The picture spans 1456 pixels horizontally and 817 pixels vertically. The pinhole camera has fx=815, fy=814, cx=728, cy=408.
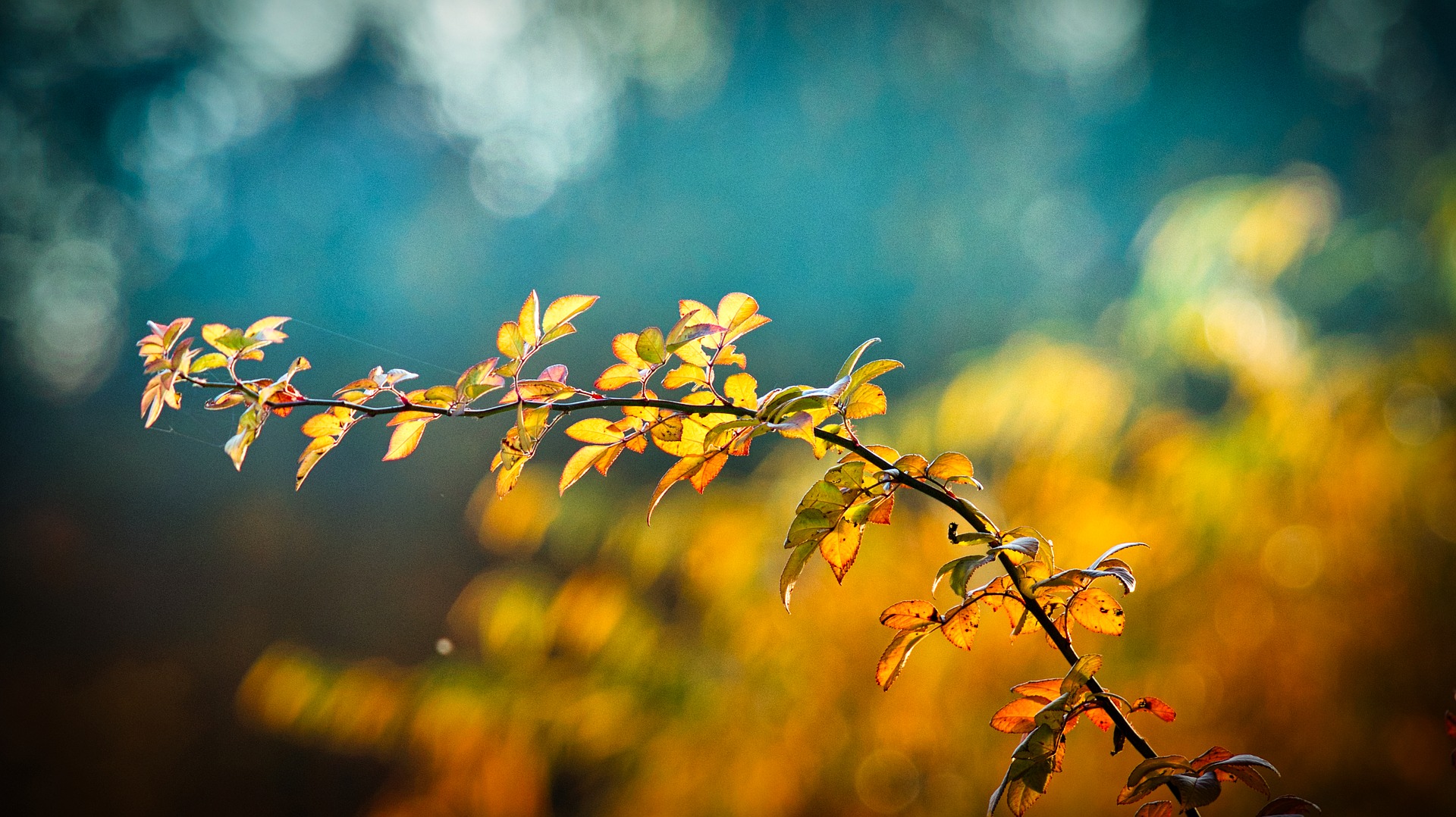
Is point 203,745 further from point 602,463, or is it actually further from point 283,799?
point 602,463

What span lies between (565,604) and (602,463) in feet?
3.36

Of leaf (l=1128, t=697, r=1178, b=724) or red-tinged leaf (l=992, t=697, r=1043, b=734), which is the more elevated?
red-tinged leaf (l=992, t=697, r=1043, b=734)

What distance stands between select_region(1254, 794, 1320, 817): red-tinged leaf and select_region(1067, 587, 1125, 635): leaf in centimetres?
7

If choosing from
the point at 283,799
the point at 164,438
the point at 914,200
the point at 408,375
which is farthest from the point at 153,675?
the point at 914,200

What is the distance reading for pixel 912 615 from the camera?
0.28 meters

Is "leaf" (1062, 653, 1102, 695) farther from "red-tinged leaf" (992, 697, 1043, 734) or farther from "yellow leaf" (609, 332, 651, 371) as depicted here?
"yellow leaf" (609, 332, 651, 371)

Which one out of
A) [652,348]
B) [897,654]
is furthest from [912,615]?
[652,348]

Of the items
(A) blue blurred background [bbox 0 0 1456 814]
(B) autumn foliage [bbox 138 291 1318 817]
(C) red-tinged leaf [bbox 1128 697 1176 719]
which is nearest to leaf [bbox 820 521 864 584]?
(B) autumn foliage [bbox 138 291 1318 817]

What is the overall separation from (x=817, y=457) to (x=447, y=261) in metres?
2.11

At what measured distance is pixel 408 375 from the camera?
0.30 metres

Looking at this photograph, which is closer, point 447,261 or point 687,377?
point 687,377

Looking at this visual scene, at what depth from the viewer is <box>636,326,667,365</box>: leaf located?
0.27 m

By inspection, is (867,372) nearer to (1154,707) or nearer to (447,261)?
(1154,707)

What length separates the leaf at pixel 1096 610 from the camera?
0.86ft
